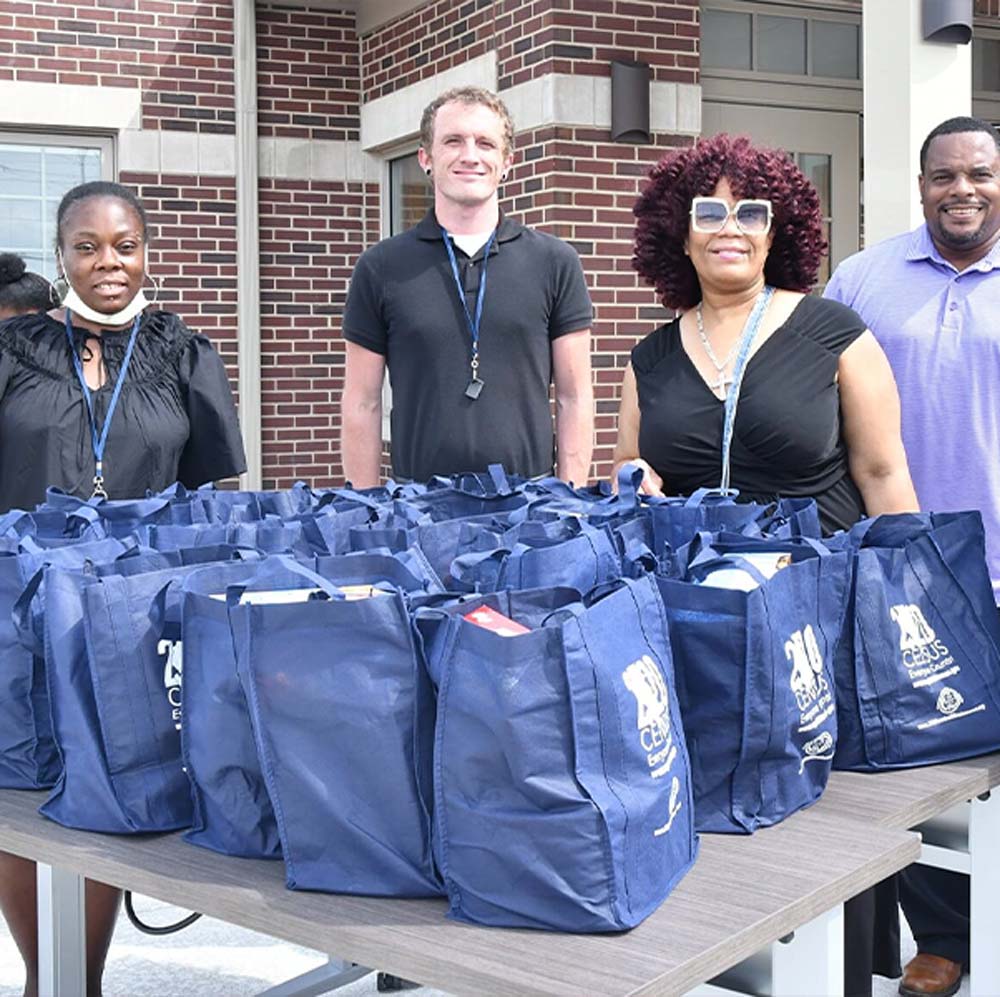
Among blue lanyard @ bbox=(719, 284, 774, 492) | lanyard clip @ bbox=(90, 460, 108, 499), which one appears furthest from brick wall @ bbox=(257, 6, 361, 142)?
blue lanyard @ bbox=(719, 284, 774, 492)

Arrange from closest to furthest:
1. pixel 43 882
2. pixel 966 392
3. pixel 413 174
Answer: pixel 43 882, pixel 966 392, pixel 413 174

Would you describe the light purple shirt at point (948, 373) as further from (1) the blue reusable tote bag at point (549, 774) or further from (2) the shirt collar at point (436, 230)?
(1) the blue reusable tote bag at point (549, 774)

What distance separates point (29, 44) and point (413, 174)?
2284 millimetres

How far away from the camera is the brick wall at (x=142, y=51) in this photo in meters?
8.13

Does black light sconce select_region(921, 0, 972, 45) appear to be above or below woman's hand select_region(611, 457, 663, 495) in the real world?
above

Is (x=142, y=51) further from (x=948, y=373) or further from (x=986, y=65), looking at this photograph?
(x=948, y=373)

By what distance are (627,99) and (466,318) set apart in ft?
10.8

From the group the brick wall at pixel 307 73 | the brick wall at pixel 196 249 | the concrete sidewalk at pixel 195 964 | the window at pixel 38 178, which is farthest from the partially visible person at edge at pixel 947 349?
the window at pixel 38 178

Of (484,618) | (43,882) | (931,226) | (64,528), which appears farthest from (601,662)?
(931,226)

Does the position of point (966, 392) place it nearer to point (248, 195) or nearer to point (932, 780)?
point (932, 780)

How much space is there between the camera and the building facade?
6.91 m

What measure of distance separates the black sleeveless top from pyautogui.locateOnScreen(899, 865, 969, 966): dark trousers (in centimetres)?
96

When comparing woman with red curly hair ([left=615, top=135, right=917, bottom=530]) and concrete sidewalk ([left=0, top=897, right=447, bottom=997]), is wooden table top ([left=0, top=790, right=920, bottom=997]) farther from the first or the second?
concrete sidewalk ([left=0, top=897, right=447, bottom=997])

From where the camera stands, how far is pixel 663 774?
1782mm
